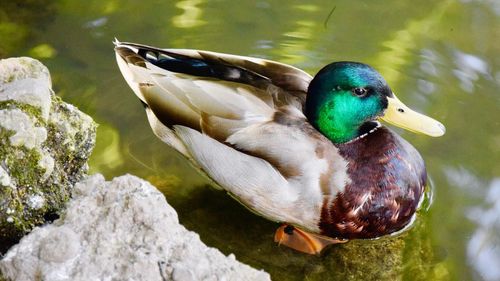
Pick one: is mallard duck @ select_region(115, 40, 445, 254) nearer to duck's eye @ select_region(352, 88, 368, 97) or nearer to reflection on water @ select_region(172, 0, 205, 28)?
duck's eye @ select_region(352, 88, 368, 97)

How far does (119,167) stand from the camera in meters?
4.75

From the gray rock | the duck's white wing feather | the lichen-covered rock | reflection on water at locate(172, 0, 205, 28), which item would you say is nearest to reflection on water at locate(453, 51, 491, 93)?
the duck's white wing feather

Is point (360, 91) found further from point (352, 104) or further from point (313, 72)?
point (313, 72)

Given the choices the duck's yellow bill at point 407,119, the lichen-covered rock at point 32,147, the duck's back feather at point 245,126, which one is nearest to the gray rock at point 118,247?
the lichen-covered rock at point 32,147

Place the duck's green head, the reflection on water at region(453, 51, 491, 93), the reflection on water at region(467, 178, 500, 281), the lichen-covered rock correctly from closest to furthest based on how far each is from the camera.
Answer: the lichen-covered rock < the duck's green head < the reflection on water at region(467, 178, 500, 281) < the reflection on water at region(453, 51, 491, 93)

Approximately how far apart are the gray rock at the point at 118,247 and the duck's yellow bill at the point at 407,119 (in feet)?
5.41

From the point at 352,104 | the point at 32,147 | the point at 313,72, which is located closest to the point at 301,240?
the point at 352,104

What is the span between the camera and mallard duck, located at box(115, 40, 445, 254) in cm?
398

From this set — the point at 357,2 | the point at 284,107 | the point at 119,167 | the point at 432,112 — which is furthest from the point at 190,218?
the point at 357,2

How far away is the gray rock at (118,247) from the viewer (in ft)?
8.53

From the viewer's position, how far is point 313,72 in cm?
537

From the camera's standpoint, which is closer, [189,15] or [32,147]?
[32,147]

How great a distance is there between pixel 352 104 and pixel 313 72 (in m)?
1.37

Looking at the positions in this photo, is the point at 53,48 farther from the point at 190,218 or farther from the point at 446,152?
the point at 446,152
